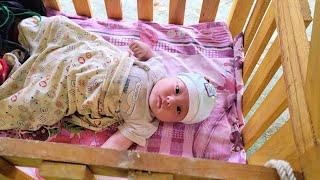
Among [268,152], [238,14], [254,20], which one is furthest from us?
[238,14]

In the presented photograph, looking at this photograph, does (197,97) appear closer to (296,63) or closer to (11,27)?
(296,63)

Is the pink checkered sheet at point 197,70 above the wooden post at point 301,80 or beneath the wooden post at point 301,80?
beneath

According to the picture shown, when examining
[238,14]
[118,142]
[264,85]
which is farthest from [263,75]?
[118,142]

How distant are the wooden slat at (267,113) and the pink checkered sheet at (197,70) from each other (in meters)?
0.06

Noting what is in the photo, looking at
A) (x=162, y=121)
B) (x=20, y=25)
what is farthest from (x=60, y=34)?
(x=162, y=121)

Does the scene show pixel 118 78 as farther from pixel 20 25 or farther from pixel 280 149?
pixel 280 149

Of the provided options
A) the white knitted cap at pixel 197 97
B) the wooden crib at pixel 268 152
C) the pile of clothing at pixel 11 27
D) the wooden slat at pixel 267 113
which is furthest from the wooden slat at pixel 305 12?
the pile of clothing at pixel 11 27

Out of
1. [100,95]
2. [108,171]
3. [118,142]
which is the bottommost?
[118,142]

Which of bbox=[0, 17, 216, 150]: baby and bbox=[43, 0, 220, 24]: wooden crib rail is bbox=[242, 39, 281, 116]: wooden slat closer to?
bbox=[0, 17, 216, 150]: baby

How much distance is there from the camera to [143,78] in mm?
1169

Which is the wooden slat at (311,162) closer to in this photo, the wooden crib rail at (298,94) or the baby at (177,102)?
the wooden crib rail at (298,94)

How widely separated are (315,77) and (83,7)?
3.52 feet

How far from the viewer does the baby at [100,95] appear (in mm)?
1129

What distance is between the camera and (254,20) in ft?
4.36
